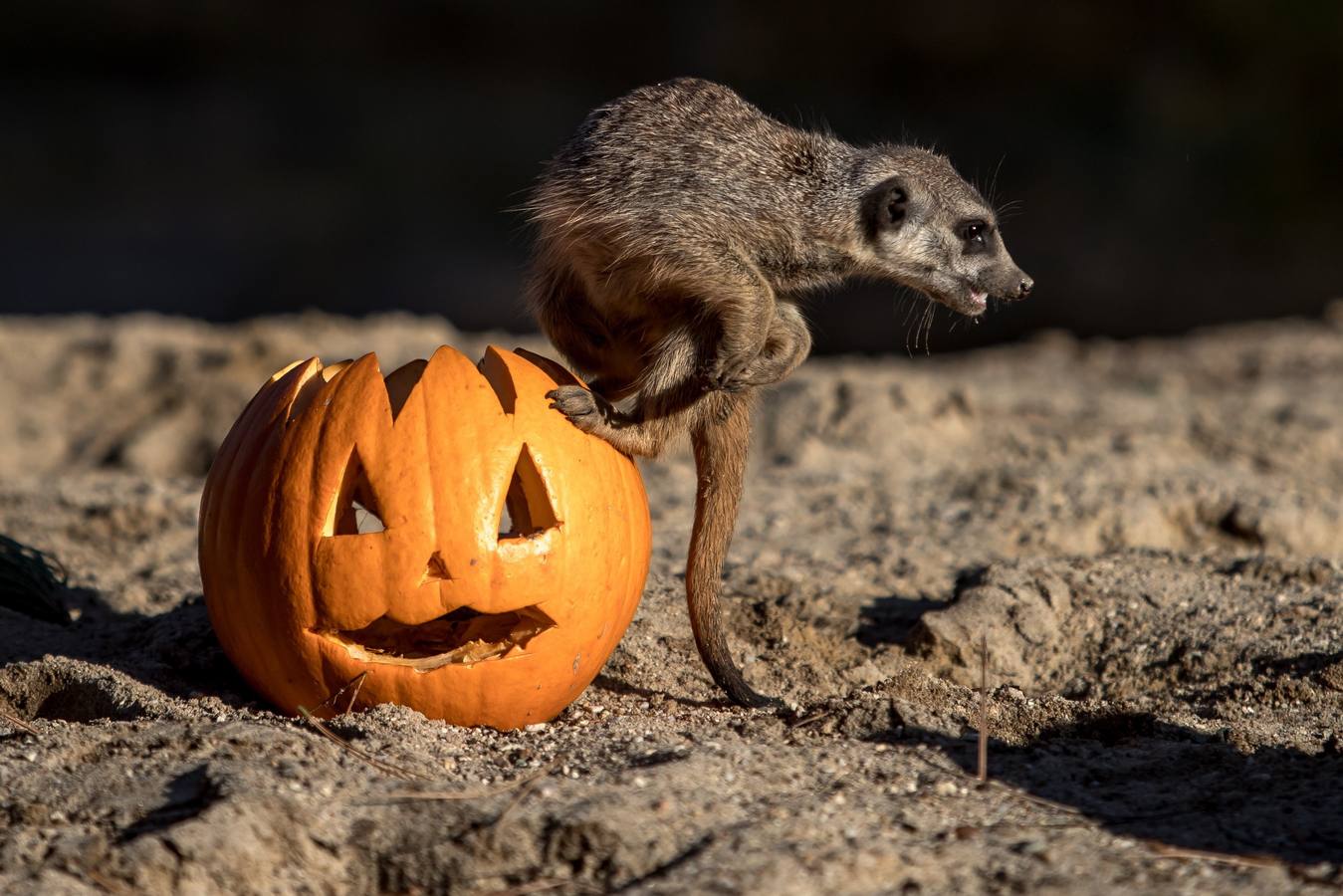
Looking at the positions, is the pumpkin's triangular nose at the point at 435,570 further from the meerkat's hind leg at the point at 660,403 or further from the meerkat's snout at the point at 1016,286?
the meerkat's snout at the point at 1016,286

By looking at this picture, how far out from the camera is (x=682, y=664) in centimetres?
377

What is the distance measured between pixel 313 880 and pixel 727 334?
1.61m

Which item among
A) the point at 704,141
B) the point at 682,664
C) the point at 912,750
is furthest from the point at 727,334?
the point at 912,750

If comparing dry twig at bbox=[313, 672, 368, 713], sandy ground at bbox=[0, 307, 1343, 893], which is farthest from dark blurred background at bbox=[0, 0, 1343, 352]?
dry twig at bbox=[313, 672, 368, 713]

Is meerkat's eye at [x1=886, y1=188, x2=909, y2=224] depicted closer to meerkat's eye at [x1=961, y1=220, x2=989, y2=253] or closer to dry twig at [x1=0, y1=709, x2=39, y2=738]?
meerkat's eye at [x1=961, y1=220, x2=989, y2=253]

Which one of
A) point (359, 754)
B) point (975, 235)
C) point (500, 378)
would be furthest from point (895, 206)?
point (359, 754)

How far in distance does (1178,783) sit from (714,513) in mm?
1228

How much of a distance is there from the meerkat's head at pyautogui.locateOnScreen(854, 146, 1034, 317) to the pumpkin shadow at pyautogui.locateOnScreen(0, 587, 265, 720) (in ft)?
6.07

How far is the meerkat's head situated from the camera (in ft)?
12.9

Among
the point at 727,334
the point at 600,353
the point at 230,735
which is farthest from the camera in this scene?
the point at 600,353

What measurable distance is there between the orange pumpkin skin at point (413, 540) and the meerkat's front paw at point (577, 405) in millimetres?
28

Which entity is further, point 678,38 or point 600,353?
point 678,38

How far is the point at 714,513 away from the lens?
145 inches

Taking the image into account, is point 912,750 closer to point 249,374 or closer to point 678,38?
point 249,374
